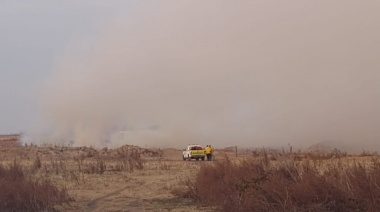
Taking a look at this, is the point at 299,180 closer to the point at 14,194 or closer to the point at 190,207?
the point at 190,207

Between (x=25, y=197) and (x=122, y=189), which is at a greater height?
(x=25, y=197)

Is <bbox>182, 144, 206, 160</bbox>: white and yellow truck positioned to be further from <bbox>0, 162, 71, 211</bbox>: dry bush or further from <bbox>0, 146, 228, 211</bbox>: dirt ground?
<bbox>0, 162, 71, 211</bbox>: dry bush

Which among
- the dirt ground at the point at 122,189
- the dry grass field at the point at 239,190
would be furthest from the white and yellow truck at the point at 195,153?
the dry grass field at the point at 239,190

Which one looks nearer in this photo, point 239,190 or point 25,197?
point 239,190

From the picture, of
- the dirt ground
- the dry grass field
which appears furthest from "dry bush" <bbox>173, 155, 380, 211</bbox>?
the dirt ground

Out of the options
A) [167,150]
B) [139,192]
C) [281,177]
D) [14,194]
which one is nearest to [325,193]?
[281,177]

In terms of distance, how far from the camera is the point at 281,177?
45.2ft

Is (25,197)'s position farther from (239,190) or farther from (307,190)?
(307,190)

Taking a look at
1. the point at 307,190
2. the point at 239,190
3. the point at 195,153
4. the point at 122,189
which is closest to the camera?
the point at 307,190

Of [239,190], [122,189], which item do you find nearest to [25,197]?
[239,190]

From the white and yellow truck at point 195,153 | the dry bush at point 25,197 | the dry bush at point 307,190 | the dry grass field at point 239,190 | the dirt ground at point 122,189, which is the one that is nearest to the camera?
the dry bush at point 307,190

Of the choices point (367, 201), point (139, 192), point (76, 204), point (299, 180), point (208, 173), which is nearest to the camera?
point (367, 201)

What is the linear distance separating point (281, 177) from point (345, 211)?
7.65ft

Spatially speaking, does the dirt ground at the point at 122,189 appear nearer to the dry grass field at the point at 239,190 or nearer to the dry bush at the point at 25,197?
the dry grass field at the point at 239,190
